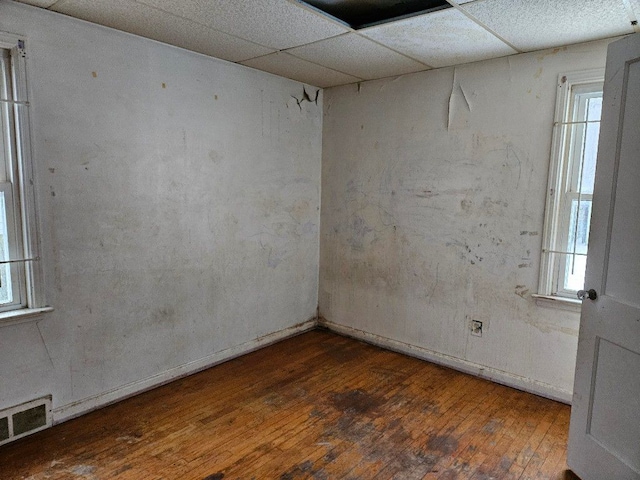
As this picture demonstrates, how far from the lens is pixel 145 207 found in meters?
2.92

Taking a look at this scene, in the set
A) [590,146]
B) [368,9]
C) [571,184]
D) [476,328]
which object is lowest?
[476,328]

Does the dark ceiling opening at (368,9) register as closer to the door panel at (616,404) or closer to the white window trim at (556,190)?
the white window trim at (556,190)

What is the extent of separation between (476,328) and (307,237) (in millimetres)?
1754

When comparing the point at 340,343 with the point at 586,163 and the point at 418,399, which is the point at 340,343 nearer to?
the point at 418,399

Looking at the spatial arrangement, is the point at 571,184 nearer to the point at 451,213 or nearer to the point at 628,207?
the point at 451,213

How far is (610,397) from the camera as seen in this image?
6.69ft

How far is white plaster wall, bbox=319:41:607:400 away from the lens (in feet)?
9.91

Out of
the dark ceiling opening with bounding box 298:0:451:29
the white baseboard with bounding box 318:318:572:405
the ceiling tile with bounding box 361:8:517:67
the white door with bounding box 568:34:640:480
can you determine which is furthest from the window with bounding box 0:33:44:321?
the white door with bounding box 568:34:640:480

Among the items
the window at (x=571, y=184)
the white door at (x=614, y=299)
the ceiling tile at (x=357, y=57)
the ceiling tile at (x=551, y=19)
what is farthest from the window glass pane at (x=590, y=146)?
the ceiling tile at (x=357, y=57)

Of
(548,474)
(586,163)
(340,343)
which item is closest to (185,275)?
(340,343)

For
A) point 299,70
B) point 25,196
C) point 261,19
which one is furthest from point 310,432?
point 299,70

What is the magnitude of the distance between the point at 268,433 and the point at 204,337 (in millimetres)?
1105

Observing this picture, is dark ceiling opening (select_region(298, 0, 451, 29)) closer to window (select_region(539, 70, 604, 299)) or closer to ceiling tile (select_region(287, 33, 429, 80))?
ceiling tile (select_region(287, 33, 429, 80))

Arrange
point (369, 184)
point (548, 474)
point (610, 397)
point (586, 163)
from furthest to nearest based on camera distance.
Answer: point (369, 184), point (586, 163), point (548, 474), point (610, 397)
